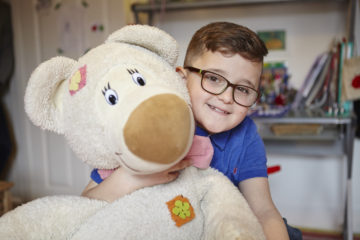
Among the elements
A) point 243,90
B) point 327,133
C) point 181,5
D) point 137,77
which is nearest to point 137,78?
point 137,77

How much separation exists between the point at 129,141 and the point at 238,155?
0.44 metres

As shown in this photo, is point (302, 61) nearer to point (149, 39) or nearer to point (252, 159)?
point (252, 159)

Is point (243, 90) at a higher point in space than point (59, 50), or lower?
lower

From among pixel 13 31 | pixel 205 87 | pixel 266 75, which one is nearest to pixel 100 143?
pixel 205 87

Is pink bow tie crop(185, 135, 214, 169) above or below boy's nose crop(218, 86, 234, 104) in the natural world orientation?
below

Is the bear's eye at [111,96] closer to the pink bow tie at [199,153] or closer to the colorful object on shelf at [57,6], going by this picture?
the pink bow tie at [199,153]

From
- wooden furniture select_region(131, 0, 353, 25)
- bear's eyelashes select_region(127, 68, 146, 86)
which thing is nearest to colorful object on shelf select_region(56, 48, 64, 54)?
wooden furniture select_region(131, 0, 353, 25)

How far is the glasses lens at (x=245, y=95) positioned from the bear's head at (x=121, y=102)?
0.20 meters

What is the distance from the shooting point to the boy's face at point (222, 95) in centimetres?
69

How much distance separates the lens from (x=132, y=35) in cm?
54

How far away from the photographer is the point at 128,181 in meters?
0.53

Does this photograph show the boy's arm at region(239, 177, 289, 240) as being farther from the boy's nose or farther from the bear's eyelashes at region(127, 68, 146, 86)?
the bear's eyelashes at region(127, 68, 146, 86)

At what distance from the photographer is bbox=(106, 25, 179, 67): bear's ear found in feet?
1.76

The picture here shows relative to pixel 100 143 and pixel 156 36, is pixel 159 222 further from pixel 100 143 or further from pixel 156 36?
pixel 156 36
